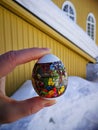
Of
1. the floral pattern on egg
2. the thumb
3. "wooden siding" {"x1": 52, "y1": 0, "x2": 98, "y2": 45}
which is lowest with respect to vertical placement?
the thumb

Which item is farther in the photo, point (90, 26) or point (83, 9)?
point (90, 26)

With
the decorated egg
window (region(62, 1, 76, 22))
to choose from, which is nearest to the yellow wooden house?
the decorated egg

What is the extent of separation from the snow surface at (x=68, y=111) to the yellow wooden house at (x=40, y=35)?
65 centimetres

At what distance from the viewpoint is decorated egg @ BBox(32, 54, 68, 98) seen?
157cm

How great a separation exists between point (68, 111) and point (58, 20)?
1.88 metres

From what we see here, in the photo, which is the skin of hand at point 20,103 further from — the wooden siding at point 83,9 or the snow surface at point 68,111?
the wooden siding at point 83,9

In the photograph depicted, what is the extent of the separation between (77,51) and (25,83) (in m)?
1.71

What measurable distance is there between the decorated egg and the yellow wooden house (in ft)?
6.32

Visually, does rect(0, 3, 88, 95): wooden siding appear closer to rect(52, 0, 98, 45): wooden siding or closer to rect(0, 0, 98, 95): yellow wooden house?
rect(0, 0, 98, 95): yellow wooden house

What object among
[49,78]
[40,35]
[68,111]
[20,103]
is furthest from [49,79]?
[40,35]

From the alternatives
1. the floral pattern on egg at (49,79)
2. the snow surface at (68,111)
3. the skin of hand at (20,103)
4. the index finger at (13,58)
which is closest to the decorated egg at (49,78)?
the floral pattern on egg at (49,79)

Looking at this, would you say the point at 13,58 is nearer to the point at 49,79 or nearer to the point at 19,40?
the point at 49,79

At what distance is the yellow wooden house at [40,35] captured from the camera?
3.39m

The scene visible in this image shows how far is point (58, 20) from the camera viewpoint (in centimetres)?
392
